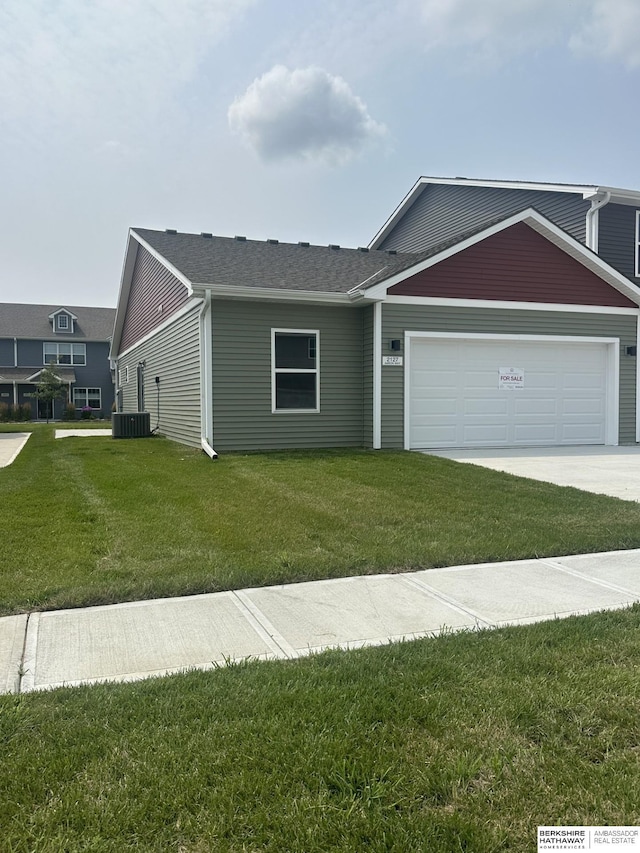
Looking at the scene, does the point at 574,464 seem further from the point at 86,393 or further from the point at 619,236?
the point at 86,393

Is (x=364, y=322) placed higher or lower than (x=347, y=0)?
lower

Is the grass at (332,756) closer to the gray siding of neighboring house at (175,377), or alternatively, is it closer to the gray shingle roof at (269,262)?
the gray shingle roof at (269,262)

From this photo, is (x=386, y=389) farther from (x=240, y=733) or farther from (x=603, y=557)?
(x=240, y=733)

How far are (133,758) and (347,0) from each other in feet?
36.7

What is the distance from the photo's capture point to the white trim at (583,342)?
12.0 metres

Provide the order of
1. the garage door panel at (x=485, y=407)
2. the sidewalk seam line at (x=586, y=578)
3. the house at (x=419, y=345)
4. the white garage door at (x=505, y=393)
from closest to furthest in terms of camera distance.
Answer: the sidewalk seam line at (x=586, y=578) < the house at (x=419, y=345) < the white garage door at (x=505, y=393) < the garage door panel at (x=485, y=407)

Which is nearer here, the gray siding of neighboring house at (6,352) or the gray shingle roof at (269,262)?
the gray shingle roof at (269,262)

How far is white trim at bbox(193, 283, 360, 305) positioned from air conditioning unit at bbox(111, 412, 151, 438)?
20.8 ft

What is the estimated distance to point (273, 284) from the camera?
11.7 metres

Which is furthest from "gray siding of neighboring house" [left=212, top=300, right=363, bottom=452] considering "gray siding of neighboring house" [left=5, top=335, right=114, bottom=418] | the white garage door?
"gray siding of neighboring house" [left=5, top=335, right=114, bottom=418]

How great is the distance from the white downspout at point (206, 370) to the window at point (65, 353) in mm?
28840

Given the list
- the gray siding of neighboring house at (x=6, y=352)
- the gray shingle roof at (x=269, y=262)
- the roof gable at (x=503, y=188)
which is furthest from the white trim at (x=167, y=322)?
the gray siding of neighboring house at (x=6, y=352)

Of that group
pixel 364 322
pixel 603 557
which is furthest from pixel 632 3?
pixel 603 557

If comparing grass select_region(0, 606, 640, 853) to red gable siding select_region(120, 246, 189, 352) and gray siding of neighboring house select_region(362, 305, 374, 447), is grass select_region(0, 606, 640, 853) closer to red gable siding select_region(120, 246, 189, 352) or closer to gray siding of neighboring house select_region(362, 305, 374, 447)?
gray siding of neighboring house select_region(362, 305, 374, 447)
